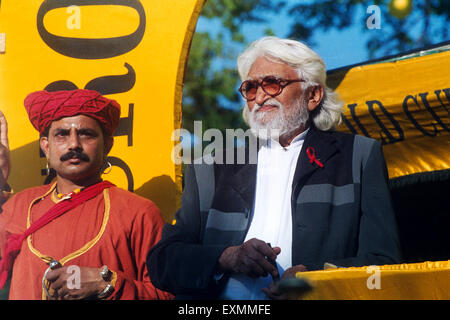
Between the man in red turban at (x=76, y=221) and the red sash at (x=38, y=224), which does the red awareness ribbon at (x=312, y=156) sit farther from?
the red sash at (x=38, y=224)

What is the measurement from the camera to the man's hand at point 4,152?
302cm

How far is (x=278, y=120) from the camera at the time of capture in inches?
111

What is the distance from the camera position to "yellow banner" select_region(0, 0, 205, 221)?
3070mm

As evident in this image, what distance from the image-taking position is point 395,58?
11.2 ft

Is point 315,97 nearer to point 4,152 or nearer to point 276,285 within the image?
point 276,285

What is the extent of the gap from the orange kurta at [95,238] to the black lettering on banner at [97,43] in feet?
2.37

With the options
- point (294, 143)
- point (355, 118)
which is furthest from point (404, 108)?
point (294, 143)

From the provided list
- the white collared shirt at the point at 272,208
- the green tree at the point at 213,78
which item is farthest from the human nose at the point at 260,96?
Result: the green tree at the point at 213,78

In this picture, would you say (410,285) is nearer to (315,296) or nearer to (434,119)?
(315,296)

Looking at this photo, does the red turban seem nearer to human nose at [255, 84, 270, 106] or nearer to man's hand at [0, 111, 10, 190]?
man's hand at [0, 111, 10, 190]

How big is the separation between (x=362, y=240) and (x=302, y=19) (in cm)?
584

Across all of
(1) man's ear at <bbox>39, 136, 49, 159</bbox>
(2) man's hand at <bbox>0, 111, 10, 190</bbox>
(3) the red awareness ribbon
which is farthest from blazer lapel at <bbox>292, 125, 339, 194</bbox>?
(2) man's hand at <bbox>0, 111, 10, 190</bbox>

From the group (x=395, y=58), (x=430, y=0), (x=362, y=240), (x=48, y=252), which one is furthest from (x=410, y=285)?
(x=430, y=0)

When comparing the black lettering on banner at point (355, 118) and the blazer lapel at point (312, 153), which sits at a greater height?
the black lettering on banner at point (355, 118)
